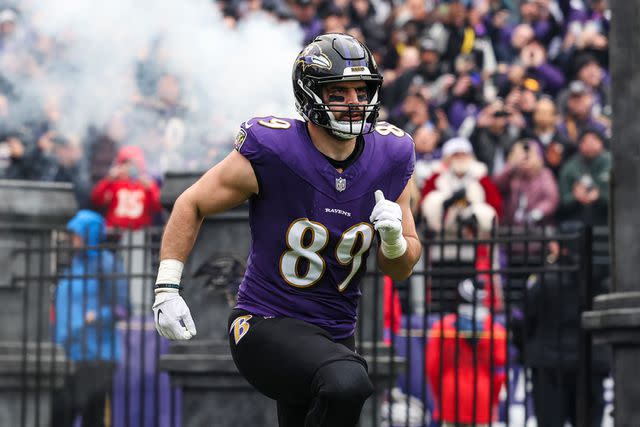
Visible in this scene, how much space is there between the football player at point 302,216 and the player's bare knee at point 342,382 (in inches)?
8.7

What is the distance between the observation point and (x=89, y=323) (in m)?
9.90

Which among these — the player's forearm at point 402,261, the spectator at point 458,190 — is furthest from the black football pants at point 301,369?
the spectator at point 458,190

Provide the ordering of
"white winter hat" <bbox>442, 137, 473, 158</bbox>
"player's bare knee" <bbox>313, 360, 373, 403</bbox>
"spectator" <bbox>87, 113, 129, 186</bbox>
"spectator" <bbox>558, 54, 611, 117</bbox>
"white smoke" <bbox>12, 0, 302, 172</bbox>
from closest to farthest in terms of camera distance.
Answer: "player's bare knee" <bbox>313, 360, 373, 403</bbox> → "white winter hat" <bbox>442, 137, 473, 158</bbox> → "spectator" <bbox>558, 54, 611, 117</bbox> → "spectator" <bbox>87, 113, 129, 186</bbox> → "white smoke" <bbox>12, 0, 302, 172</bbox>

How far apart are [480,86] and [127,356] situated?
20.1 feet

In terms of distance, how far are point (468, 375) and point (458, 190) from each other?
2.92 meters

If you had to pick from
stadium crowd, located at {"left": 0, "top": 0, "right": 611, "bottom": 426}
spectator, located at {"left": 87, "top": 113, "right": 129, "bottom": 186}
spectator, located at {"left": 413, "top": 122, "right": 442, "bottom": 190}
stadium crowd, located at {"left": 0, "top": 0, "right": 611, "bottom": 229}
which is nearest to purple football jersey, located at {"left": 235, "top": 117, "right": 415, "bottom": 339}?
stadium crowd, located at {"left": 0, "top": 0, "right": 611, "bottom": 426}

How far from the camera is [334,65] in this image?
18.7 ft

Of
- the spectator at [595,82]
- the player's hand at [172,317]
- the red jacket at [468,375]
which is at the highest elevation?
the spectator at [595,82]

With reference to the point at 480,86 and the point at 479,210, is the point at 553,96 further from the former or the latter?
the point at 479,210

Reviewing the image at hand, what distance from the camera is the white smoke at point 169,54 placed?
612 inches

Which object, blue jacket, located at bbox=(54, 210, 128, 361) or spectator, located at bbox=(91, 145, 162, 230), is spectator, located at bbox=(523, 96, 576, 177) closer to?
spectator, located at bbox=(91, 145, 162, 230)

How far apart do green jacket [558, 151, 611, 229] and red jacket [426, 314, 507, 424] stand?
3535 mm

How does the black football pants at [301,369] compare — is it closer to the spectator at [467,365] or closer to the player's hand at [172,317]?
the player's hand at [172,317]

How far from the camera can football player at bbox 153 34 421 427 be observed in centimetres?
565
